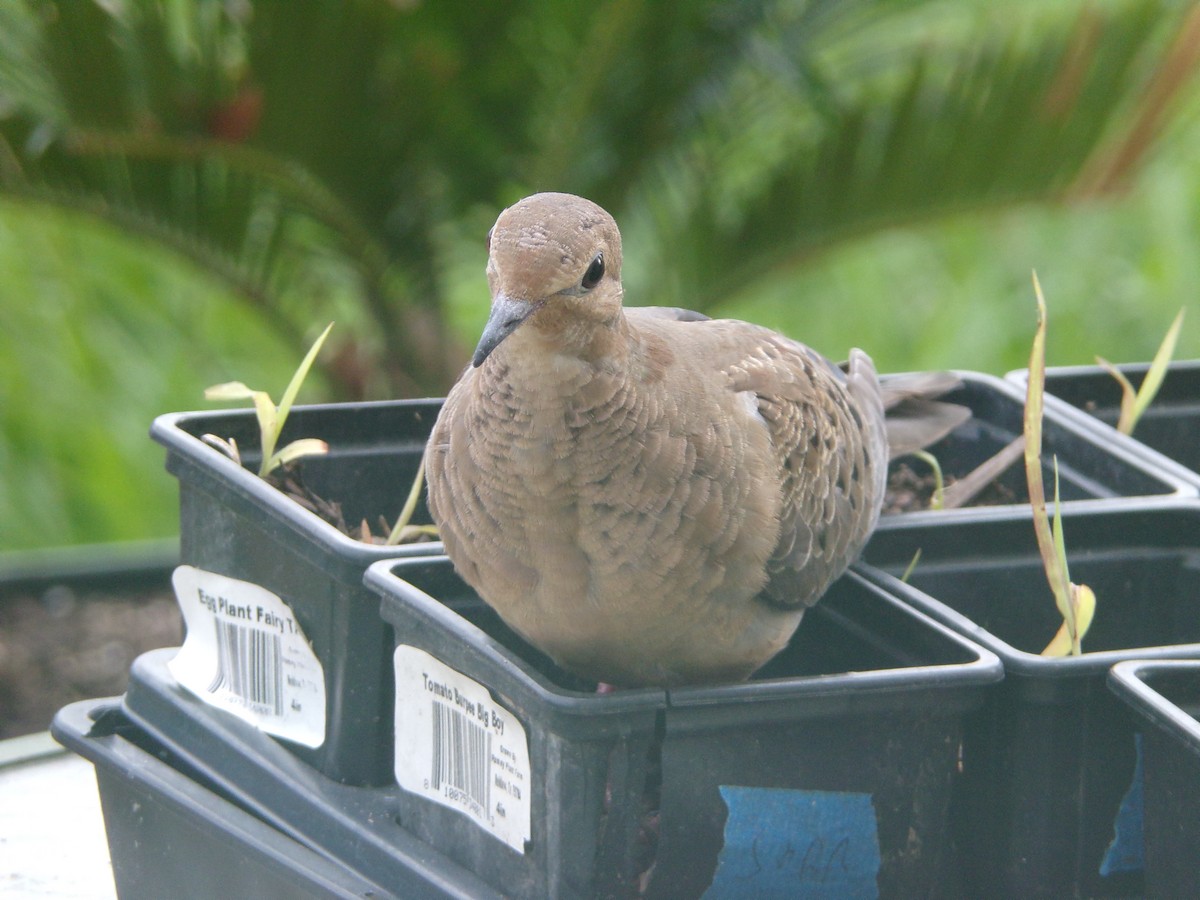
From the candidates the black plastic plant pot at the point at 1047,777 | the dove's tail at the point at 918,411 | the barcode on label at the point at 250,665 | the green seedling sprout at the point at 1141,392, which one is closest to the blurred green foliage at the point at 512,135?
the green seedling sprout at the point at 1141,392

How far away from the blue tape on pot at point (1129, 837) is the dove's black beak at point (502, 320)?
0.70 m

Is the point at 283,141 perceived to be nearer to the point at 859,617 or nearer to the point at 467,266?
the point at 467,266

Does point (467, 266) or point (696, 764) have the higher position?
point (467, 266)

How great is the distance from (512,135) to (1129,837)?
245cm

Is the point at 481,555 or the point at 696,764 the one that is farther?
the point at 481,555

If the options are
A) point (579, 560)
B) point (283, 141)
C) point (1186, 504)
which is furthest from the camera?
point (283, 141)

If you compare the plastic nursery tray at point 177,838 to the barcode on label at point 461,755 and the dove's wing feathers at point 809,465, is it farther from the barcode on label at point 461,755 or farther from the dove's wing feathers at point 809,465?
the dove's wing feathers at point 809,465

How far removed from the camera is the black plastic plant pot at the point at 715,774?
1.44 meters

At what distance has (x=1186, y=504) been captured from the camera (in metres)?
1.96

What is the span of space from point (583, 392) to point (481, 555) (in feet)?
0.65

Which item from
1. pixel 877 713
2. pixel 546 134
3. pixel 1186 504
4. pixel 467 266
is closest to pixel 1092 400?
pixel 1186 504

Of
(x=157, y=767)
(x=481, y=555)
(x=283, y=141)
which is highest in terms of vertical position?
(x=283, y=141)

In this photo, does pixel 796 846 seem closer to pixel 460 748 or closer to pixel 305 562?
pixel 460 748

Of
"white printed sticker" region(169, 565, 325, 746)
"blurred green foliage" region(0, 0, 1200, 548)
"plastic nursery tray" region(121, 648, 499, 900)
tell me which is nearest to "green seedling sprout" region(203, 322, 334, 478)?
"white printed sticker" region(169, 565, 325, 746)
